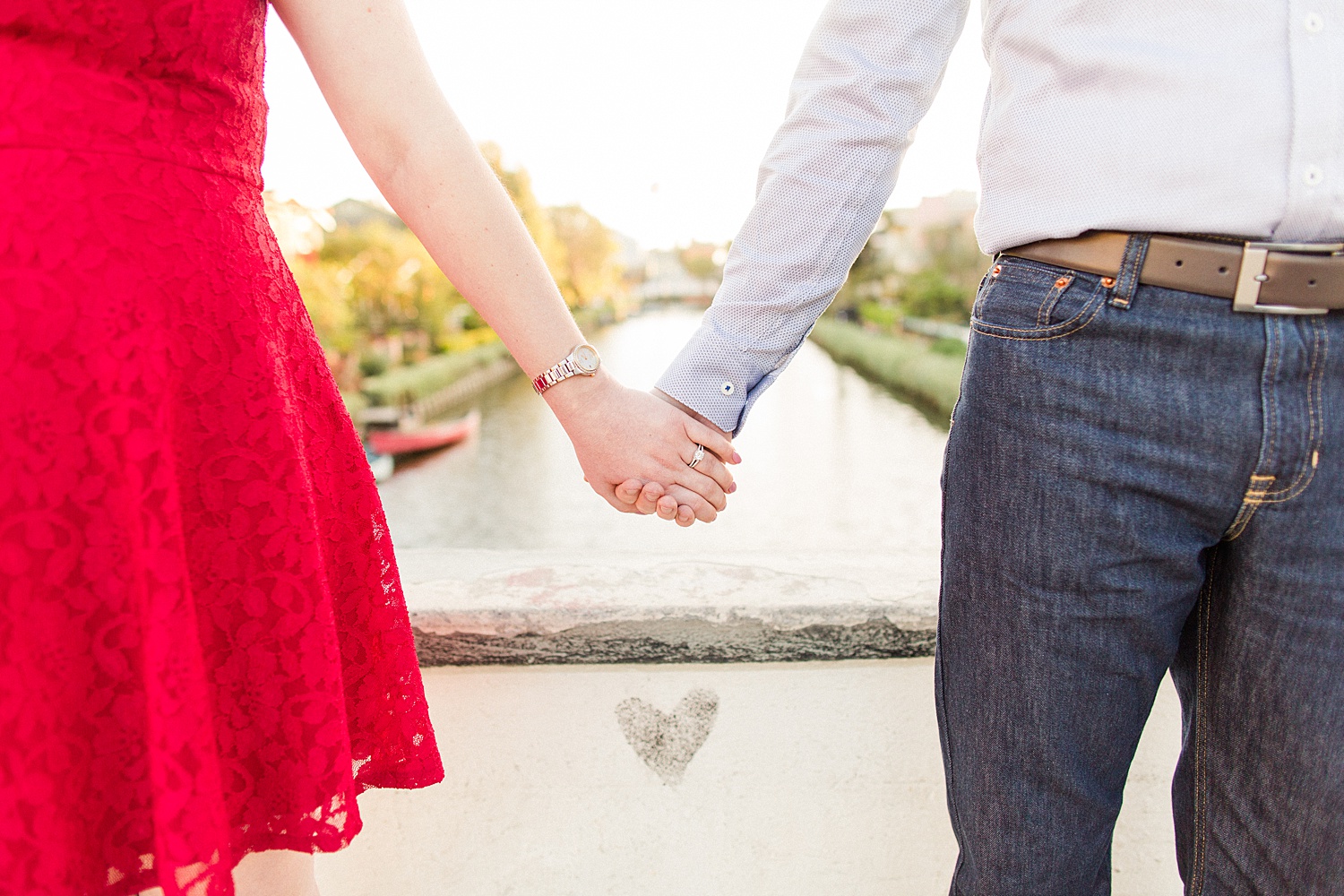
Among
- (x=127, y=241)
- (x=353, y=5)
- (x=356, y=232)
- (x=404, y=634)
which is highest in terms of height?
(x=356, y=232)

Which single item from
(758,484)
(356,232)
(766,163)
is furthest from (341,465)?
(356,232)

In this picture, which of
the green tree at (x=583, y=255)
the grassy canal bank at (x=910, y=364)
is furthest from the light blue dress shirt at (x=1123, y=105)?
the green tree at (x=583, y=255)

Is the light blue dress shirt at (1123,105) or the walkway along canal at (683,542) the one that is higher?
the light blue dress shirt at (1123,105)

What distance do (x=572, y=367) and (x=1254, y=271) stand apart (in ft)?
2.14

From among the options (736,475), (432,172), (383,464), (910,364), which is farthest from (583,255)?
(432,172)

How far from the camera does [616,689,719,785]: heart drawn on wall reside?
3.85 feet

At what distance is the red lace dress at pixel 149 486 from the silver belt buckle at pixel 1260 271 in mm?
751

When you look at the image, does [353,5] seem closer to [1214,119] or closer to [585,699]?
[1214,119]

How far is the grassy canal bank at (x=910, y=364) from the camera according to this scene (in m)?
27.3

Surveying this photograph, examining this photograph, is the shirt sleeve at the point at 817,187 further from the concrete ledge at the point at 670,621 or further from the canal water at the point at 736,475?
the canal water at the point at 736,475

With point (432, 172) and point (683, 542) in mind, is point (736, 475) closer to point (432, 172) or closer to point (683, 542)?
point (683, 542)

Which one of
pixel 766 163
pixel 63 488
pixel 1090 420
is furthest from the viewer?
pixel 766 163

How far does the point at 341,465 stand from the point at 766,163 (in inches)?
23.3

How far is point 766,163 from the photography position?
97 centimetres
